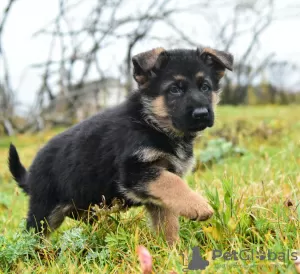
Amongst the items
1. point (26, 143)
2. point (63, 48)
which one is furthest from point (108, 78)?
point (26, 143)

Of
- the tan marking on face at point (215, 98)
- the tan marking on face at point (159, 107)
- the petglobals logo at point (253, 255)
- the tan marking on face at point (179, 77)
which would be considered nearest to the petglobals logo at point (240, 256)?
the petglobals logo at point (253, 255)

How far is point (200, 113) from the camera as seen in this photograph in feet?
10.5

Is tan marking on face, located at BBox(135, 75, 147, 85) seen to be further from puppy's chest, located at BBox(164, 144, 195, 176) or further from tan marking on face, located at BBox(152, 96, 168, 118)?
puppy's chest, located at BBox(164, 144, 195, 176)

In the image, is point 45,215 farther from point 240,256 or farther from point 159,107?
point 240,256

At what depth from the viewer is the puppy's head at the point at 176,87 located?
3.28 m

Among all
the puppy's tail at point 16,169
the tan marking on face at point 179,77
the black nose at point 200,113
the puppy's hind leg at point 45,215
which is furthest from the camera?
the puppy's tail at point 16,169

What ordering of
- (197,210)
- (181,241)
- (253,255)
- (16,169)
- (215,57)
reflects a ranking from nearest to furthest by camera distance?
(253,255), (197,210), (181,241), (215,57), (16,169)

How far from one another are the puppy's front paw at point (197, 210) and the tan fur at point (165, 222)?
242 mm

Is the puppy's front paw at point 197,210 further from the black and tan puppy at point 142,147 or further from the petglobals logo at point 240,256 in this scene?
the petglobals logo at point 240,256

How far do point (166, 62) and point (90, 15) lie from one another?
1320 cm

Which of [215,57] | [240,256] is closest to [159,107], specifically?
[215,57]

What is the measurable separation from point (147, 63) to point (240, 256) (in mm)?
1690

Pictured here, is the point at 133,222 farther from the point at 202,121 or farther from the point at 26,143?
the point at 26,143

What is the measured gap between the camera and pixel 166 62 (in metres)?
3.52
